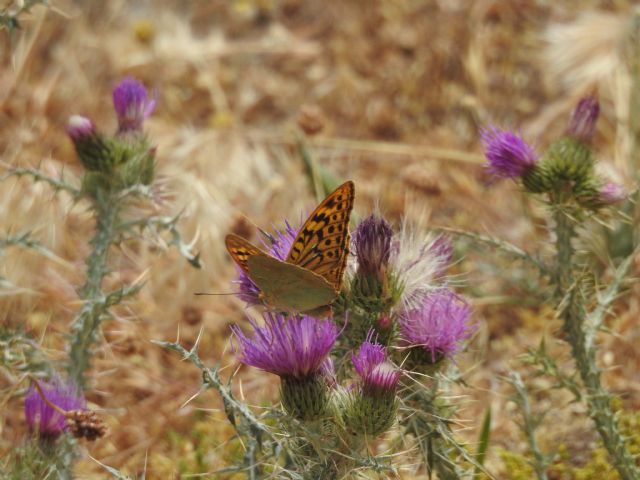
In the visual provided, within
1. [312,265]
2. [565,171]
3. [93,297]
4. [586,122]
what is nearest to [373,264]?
[312,265]

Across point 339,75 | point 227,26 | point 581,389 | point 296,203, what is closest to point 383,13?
point 339,75

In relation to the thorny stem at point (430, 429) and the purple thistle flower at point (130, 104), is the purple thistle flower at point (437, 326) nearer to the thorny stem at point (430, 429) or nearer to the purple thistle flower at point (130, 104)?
the thorny stem at point (430, 429)

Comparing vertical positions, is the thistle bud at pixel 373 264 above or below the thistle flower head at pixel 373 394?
above

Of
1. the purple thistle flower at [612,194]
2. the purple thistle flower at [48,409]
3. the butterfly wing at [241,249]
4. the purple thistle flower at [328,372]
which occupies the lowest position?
the purple thistle flower at [48,409]

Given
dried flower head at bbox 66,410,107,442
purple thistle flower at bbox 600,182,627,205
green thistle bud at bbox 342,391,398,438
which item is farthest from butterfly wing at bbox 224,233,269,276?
purple thistle flower at bbox 600,182,627,205

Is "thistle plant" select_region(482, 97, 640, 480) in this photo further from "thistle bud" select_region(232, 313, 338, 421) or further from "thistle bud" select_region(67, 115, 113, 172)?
"thistle bud" select_region(67, 115, 113, 172)

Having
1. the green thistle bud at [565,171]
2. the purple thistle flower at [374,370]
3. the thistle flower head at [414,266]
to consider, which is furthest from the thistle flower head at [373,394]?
the green thistle bud at [565,171]
